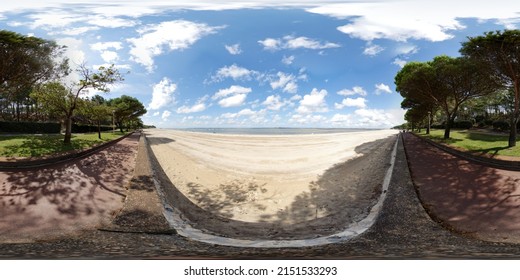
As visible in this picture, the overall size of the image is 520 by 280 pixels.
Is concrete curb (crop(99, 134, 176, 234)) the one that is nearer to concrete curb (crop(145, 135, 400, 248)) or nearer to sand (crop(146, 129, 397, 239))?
concrete curb (crop(145, 135, 400, 248))

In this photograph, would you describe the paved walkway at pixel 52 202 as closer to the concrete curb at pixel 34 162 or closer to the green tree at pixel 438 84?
the concrete curb at pixel 34 162

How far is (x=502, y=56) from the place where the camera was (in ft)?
26.5

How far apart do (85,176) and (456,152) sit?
1218cm

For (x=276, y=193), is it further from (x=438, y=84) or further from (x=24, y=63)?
(x=438, y=84)

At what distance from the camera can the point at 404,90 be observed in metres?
25.6

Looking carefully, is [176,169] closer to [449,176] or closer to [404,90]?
[449,176]

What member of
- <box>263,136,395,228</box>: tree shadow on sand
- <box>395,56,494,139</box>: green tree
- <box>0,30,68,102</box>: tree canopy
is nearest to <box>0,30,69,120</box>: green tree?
<box>0,30,68,102</box>: tree canopy

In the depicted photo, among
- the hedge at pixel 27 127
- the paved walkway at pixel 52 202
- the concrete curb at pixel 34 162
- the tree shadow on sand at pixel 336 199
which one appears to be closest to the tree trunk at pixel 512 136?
the tree shadow on sand at pixel 336 199

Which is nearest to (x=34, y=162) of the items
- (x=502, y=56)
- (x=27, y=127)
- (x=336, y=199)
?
(x=27, y=127)

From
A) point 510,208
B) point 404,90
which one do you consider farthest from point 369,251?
point 404,90

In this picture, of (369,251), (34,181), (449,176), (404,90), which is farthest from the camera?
(404,90)

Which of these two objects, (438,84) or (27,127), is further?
(438,84)

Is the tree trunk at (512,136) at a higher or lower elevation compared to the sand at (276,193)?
higher

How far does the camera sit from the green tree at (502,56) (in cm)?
599
